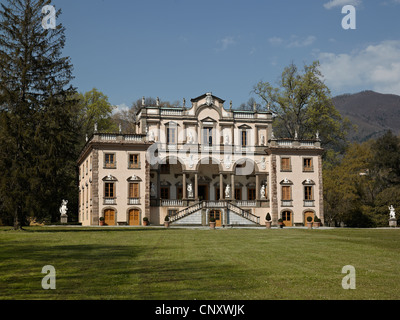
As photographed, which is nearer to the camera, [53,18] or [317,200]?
[53,18]

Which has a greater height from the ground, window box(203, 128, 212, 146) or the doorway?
window box(203, 128, 212, 146)

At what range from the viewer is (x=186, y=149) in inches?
1972

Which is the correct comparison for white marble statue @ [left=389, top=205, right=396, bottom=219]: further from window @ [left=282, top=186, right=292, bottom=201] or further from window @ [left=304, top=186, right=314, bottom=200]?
window @ [left=282, top=186, right=292, bottom=201]

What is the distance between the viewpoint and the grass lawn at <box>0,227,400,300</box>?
1006 centimetres

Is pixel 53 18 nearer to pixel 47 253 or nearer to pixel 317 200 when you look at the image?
pixel 47 253

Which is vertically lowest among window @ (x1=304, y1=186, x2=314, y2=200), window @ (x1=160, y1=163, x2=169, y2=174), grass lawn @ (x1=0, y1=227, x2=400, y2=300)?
grass lawn @ (x1=0, y1=227, x2=400, y2=300)

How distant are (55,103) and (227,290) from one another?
26.7 meters

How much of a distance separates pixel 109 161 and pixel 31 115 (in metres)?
14.5

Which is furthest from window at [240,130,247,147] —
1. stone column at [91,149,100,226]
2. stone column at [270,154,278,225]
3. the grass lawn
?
the grass lawn

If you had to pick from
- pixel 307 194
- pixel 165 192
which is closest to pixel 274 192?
pixel 307 194

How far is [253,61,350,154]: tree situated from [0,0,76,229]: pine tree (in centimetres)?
2932

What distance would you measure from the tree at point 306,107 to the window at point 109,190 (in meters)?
21.0

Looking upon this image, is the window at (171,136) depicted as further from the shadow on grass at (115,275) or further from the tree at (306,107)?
the shadow on grass at (115,275)

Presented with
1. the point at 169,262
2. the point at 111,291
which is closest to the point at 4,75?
the point at 169,262
